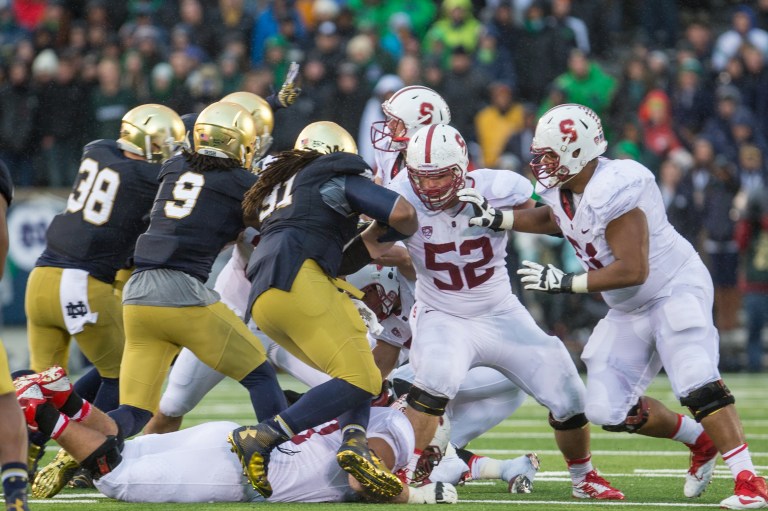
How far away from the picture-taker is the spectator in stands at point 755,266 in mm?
11242

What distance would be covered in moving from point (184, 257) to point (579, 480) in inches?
75.7

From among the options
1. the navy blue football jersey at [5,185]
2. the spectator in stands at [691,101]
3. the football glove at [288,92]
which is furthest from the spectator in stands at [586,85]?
the navy blue football jersey at [5,185]

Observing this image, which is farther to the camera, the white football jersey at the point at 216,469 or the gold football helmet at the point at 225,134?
the gold football helmet at the point at 225,134

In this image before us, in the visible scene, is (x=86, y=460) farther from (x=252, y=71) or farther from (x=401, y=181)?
(x=252, y=71)

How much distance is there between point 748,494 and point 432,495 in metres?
1.21

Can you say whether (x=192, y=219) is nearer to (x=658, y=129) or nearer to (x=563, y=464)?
(x=563, y=464)

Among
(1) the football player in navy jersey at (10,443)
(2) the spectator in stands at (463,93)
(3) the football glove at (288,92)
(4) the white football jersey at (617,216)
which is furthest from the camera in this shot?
(2) the spectator in stands at (463,93)

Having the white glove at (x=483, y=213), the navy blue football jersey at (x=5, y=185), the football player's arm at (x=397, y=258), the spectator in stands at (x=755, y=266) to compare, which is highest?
the navy blue football jersey at (x=5, y=185)

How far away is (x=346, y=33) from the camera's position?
13227 mm

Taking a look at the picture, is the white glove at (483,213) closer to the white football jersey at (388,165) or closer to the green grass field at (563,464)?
the white football jersey at (388,165)

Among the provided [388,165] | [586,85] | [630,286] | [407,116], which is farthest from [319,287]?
[586,85]

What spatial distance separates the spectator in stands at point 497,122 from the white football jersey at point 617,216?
6658 mm

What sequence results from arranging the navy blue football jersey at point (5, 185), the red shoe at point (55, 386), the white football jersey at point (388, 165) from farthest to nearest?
1. the white football jersey at point (388, 165)
2. the red shoe at point (55, 386)
3. the navy blue football jersey at point (5, 185)

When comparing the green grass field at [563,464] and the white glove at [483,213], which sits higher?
the white glove at [483,213]
